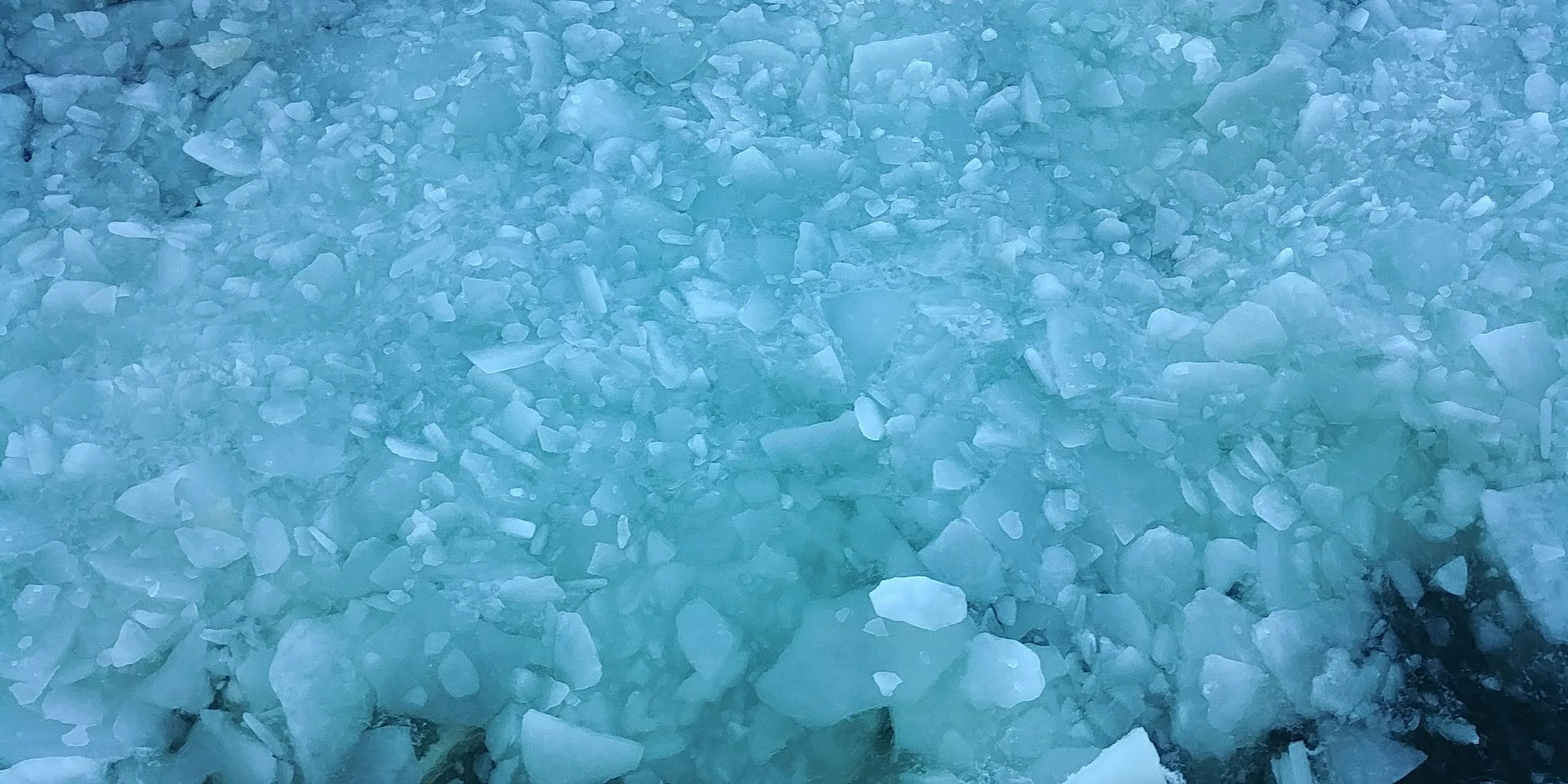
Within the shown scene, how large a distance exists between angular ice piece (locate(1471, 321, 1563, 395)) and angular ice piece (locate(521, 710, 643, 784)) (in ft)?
2.93

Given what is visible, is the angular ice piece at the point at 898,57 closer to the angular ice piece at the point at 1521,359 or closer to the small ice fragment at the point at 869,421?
the small ice fragment at the point at 869,421

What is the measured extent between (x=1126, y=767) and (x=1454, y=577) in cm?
38

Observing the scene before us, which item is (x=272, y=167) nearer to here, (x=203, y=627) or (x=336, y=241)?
(x=336, y=241)

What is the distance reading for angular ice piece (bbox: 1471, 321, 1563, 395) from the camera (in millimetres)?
1043

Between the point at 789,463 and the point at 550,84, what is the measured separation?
577 millimetres

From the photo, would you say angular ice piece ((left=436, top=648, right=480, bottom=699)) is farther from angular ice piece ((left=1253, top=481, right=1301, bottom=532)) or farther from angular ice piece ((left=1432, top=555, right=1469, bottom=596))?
angular ice piece ((left=1432, top=555, right=1469, bottom=596))

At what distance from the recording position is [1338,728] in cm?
95

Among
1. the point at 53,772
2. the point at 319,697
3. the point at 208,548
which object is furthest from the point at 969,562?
the point at 53,772

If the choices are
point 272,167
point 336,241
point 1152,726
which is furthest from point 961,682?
point 272,167

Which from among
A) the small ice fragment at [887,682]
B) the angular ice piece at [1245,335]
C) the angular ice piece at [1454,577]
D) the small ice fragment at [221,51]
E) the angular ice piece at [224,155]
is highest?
the small ice fragment at [221,51]

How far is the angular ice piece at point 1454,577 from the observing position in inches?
39.1

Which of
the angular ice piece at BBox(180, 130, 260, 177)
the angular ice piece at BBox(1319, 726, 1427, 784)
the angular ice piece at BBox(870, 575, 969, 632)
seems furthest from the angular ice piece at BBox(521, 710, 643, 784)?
the angular ice piece at BBox(180, 130, 260, 177)

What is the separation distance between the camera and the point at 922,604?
3.11 ft

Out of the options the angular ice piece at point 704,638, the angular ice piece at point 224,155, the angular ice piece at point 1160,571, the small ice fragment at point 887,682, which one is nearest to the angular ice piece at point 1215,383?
the angular ice piece at point 1160,571
